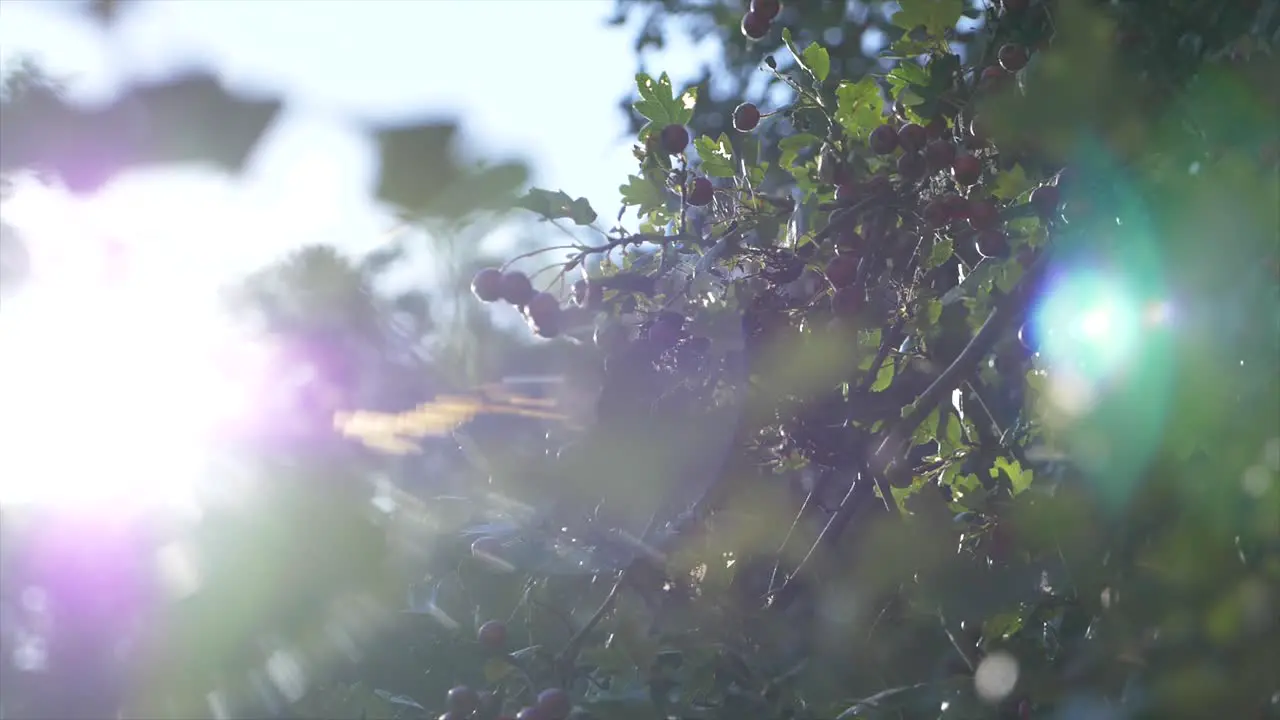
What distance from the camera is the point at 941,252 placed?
2826 millimetres

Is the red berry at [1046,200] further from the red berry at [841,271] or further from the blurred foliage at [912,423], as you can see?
the red berry at [841,271]

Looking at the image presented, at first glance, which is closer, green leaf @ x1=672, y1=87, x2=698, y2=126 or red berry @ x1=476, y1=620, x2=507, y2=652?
red berry @ x1=476, y1=620, x2=507, y2=652

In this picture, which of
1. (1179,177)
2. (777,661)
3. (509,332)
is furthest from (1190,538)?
(509,332)

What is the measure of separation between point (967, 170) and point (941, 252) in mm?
251

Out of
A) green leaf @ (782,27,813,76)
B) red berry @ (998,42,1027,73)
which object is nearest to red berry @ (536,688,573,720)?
green leaf @ (782,27,813,76)

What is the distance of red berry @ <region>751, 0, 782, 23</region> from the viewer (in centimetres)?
336

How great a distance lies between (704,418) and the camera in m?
Result: 2.51

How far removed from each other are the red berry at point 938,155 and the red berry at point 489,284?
1145 millimetres

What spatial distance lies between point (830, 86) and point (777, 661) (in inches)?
56.0

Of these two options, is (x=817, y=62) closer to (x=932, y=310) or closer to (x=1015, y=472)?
(x=932, y=310)

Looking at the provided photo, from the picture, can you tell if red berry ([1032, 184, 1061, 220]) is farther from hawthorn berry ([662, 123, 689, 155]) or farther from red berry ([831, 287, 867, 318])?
hawthorn berry ([662, 123, 689, 155])

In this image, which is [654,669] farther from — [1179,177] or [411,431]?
[411,431]

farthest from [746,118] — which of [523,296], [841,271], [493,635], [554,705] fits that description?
[554,705]

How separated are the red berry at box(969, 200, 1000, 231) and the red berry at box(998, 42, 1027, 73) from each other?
1.12 feet
